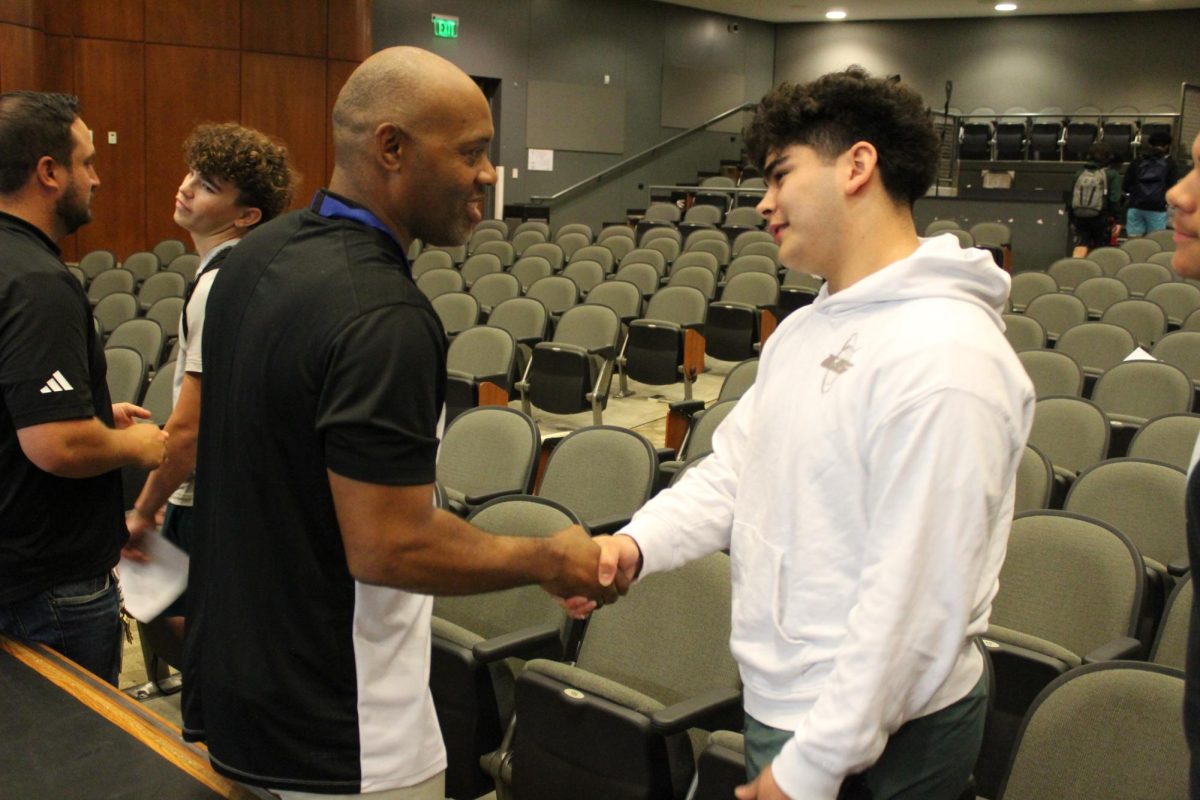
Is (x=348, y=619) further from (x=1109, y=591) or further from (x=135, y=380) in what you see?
(x=135, y=380)

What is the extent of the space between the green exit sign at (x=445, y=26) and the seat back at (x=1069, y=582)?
13830mm

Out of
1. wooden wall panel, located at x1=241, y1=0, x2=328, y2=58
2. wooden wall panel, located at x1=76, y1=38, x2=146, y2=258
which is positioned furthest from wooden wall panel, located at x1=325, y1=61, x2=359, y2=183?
wooden wall panel, located at x1=76, y1=38, x2=146, y2=258

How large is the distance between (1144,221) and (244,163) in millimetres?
11960

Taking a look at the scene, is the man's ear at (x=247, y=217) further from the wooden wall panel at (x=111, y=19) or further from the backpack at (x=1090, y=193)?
the backpack at (x=1090, y=193)

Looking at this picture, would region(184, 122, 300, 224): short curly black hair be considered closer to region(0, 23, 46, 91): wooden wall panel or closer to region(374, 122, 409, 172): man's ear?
region(374, 122, 409, 172): man's ear

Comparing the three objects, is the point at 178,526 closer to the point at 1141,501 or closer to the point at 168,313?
the point at 1141,501

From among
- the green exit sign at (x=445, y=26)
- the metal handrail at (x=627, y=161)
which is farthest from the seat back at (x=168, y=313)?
the metal handrail at (x=627, y=161)

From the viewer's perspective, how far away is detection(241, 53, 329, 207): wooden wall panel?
12617 mm

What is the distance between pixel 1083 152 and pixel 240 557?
15966 mm

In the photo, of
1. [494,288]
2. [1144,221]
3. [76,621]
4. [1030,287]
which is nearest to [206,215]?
[76,621]

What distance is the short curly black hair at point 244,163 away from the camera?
256cm

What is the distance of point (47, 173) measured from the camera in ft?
7.16

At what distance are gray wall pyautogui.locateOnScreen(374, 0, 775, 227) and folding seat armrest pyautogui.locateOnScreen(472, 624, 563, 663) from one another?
13214 millimetres

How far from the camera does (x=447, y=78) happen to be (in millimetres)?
1439
